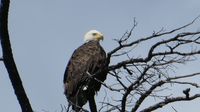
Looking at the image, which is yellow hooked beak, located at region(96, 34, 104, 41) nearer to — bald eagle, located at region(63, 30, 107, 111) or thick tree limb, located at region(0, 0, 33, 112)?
bald eagle, located at region(63, 30, 107, 111)

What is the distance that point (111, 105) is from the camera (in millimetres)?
5195

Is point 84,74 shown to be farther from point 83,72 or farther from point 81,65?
point 81,65

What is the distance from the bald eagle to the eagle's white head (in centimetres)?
73

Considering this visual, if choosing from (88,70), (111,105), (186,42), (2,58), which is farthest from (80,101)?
(2,58)

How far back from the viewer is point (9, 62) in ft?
13.6

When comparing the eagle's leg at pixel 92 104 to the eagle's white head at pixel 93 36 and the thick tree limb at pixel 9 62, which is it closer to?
the thick tree limb at pixel 9 62

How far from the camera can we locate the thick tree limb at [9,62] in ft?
13.4

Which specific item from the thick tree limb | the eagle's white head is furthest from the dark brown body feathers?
the thick tree limb

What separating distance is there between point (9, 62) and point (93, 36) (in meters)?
5.78

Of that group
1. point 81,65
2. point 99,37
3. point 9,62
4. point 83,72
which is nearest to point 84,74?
point 83,72

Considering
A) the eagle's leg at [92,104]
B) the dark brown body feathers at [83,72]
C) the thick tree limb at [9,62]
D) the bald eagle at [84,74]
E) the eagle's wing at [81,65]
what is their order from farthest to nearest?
the eagle's wing at [81,65], the dark brown body feathers at [83,72], the bald eagle at [84,74], the eagle's leg at [92,104], the thick tree limb at [9,62]

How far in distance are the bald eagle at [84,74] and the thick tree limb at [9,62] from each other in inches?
86.4

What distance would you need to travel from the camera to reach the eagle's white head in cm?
982

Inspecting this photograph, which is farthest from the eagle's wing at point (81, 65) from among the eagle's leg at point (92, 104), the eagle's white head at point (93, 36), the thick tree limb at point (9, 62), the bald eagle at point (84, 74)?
the thick tree limb at point (9, 62)
